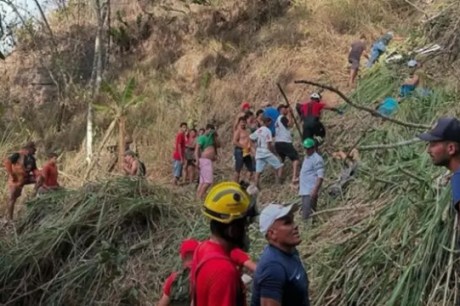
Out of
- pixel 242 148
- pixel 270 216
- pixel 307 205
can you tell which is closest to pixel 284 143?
pixel 242 148

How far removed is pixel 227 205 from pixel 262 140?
29.3 ft

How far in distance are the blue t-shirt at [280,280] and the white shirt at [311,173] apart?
5.35 metres

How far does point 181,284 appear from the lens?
5113 mm

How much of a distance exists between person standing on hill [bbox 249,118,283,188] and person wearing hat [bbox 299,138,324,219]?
10.8 feet

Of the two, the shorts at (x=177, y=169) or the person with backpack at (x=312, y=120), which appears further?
the shorts at (x=177, y=169)

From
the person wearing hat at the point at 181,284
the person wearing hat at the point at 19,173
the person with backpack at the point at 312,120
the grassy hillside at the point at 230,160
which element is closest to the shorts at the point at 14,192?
the person wearing hat at the point at 19,173

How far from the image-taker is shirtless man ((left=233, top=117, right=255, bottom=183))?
13164 mm

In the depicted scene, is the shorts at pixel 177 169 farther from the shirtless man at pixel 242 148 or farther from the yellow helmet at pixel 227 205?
the yellow helmet at pixel 227 205

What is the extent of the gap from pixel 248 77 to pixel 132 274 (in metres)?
11.3

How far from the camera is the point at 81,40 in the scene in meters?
24.3

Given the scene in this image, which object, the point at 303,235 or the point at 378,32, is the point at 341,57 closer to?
the point at 378,32

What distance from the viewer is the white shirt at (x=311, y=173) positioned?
898 centimetres

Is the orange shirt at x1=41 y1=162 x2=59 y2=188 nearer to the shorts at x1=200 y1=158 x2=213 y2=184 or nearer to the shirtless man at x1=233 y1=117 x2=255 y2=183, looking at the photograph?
the shorts at x1=200 y1=158 x2=213 y2=184

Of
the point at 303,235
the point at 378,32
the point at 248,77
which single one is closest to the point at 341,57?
the point at 378,32
